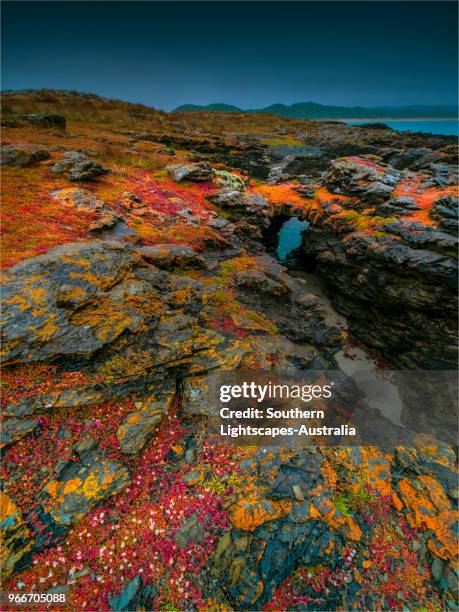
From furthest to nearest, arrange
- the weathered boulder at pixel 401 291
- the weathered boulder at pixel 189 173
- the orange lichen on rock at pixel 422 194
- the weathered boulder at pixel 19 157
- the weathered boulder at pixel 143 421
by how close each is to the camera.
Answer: the weathered boulder at pixel 189 173 < the orange lichen on rock at pixel 422 194 < the weathered boulder at pixel 401 291 < the weathered boulder at pixel 19 157 < the weathered boulder at pixel 143 421

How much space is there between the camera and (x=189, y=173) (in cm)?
2533

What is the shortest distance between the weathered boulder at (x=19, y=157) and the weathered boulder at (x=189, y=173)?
10580 millimetres

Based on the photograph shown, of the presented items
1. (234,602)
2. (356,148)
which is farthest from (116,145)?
(356,148)

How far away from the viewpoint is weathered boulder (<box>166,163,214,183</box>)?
25.0m

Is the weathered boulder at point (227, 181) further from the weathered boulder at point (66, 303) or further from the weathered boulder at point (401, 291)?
the weathered boulder at point (66, 303)

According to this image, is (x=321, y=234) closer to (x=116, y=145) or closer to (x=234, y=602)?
(x=116, y=145)

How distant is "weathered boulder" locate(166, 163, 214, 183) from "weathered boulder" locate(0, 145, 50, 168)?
10.6 metres

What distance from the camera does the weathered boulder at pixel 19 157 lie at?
1730 cm

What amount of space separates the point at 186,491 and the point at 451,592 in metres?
7.83

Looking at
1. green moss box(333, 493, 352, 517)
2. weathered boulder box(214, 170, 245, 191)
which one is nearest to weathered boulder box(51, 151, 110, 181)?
weathered boulder box(214, 170, 245, 191)

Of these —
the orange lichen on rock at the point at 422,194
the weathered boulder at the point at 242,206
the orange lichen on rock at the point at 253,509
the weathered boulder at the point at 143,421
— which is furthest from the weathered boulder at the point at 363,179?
the orange lichen on rock at the point at 253,509

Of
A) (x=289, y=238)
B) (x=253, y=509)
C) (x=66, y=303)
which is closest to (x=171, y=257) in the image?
(x=66, y=303)

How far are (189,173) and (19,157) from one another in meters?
13.0

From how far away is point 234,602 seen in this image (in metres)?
6.14
